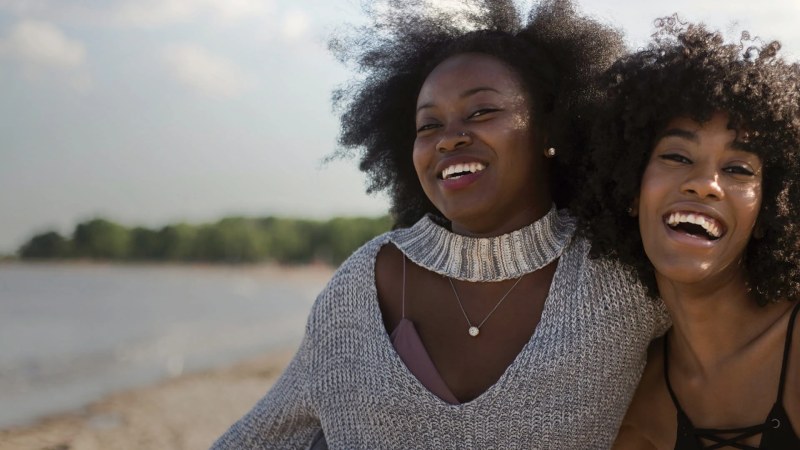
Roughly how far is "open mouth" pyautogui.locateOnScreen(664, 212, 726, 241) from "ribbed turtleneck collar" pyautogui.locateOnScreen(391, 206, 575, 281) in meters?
0.45

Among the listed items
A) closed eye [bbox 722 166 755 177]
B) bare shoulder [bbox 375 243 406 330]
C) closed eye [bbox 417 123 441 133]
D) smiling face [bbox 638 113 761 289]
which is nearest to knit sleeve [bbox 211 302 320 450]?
bare shoulder [bbox 375 243 406 330]

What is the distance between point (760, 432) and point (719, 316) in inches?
14.0

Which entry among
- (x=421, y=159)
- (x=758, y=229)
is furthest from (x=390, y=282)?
(x=758, y=229)

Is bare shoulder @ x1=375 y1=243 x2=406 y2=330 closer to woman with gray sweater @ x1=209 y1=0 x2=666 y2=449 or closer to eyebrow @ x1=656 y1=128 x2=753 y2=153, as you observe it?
woman with gray sweater @ x1=209 y1=0 x2=666 y2=449

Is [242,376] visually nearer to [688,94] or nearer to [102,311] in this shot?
[102,311]

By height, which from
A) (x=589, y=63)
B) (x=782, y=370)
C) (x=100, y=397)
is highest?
(x=589, y=63)

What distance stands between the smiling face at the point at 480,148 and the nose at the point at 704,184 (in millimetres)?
628

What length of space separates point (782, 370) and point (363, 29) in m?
1.97

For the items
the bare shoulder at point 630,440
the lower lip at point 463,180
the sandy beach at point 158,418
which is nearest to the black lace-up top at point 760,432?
the bare shoulder at point 630,440

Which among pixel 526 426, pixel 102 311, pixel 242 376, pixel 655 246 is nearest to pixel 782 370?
pixel 655 246

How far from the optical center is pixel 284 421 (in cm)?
340

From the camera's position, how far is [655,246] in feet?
9.18

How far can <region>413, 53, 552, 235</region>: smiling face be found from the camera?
313 cm

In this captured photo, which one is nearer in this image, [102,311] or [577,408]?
[577,408]
